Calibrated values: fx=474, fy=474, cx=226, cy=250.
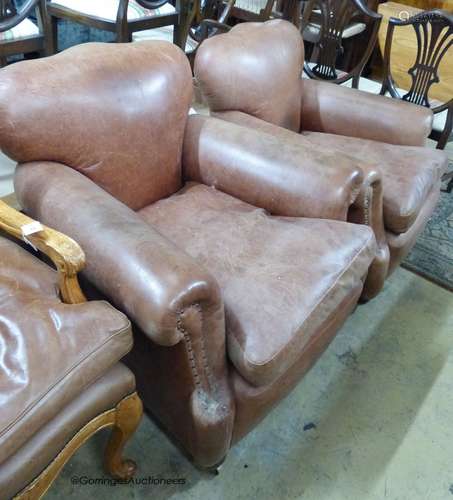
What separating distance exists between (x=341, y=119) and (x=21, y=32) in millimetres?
1333

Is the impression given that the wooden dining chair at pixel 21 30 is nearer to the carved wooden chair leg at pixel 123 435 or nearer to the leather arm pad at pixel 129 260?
the leather arm pad at pixel 129 260

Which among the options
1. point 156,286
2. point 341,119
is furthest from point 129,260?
point 341,119

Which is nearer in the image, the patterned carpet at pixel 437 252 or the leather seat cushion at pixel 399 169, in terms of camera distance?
the leather seat cushion at pixel 399 169

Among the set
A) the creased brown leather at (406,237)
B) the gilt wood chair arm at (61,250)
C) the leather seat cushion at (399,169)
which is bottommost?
the creased brown leather at (406,237)

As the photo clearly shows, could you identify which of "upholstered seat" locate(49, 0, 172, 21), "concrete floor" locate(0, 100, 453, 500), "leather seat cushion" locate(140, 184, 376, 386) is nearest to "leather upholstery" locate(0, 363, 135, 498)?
"leather seat cushion" locate(140, 184, 376, 386)

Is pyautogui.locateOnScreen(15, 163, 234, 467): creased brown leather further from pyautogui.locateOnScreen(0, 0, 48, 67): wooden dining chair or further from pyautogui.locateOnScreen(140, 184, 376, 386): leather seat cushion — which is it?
pyautogui.locateOnScreen(0, 0, 48, 67): wooden dining chair

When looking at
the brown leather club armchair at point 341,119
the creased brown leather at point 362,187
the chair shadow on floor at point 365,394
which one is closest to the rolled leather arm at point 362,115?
the brown leather club armchair at point 341,119

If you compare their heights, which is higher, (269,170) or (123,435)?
(269,170)

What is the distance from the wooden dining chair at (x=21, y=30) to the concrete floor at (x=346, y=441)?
1.48 m

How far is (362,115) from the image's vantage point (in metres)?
1.88

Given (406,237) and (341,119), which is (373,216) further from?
(341,119)

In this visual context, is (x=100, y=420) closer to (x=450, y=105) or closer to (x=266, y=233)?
(x=266, y=233)

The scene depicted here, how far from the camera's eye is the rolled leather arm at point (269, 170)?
1.32 metres

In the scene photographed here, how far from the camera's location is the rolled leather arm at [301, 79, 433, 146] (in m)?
1.82
